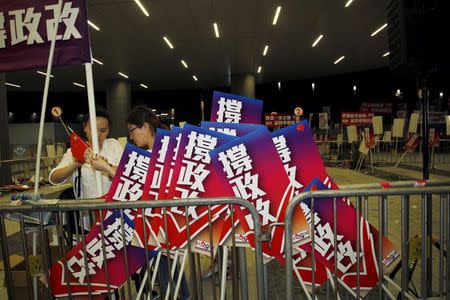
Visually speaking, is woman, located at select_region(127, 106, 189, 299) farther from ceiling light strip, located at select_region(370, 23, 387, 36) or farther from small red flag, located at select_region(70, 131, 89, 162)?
ceiling light strip, located at select_region(370, 23, 387, 36)

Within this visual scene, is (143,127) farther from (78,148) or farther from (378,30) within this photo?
(378,30)

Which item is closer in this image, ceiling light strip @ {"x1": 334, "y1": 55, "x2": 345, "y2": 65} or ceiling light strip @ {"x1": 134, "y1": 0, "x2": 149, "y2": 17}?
ceiling light strip @ {"x1": 134, "y1": 0, "x2": 149, "y2": 17}

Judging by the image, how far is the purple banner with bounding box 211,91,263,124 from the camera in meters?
2.40

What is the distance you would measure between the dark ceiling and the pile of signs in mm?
8229

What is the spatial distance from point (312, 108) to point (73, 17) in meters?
27.3

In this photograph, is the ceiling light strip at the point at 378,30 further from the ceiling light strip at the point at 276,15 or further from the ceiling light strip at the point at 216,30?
the ceiling light strip at the point at 216,30

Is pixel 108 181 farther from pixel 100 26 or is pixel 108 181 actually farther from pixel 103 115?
pixel 100 26

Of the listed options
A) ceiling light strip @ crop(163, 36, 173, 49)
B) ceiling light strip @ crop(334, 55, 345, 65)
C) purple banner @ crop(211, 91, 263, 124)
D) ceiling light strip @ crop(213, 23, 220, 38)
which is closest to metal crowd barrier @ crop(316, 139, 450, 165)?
ceiling light strip @ crop(334, 55, 345, 65)

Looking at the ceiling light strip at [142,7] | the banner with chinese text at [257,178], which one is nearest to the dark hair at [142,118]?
the banner with chinese text at [257,178]

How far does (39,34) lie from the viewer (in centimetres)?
228

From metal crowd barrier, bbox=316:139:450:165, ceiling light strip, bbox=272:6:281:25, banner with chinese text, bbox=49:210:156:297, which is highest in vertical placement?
ceiling light strip, bbox=272:6:281:25

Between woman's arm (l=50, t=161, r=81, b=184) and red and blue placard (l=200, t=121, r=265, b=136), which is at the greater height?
red and blue placard (l=200, t=121, r=265, b=136)

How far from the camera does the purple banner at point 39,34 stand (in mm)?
2225

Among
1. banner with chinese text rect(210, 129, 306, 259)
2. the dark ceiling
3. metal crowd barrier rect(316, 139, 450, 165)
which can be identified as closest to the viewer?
banner with chinese text rect(210, 129, 306, 259)
